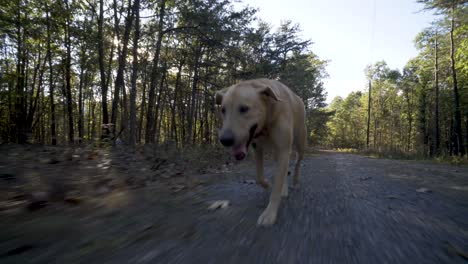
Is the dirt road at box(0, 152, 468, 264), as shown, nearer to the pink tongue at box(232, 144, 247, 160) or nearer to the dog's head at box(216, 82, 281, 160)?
the pink tongue at box(232, 144, 247, 160)

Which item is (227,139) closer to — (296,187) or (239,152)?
(239,152)

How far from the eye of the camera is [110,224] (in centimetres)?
190

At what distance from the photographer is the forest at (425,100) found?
21.0 meters

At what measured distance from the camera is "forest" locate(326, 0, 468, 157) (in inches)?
828

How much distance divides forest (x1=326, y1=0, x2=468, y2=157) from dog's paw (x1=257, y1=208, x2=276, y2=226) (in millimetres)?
19939

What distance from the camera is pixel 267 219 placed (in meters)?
2.00

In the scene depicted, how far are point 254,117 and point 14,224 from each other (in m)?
2.11

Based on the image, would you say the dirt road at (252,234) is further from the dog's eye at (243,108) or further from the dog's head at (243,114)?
the dog's eye at (243,108)

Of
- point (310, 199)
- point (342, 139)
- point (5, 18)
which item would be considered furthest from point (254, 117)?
point (342, 139)

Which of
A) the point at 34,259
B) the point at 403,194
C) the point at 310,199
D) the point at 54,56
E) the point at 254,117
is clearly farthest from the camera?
the point at 54,56

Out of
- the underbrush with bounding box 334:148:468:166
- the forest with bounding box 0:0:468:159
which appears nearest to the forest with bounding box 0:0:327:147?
the forest with bounding box 0:0:468:159

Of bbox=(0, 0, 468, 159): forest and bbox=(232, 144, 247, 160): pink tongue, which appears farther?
bbox=(0, 0, 468, 159): forest

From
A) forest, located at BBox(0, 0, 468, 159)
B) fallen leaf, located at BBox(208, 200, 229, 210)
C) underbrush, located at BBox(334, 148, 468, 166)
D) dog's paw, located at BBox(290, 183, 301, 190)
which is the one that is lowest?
underbrush, located at BBox(334, 148, 468, 166)

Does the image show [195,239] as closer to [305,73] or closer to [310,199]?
[310,199]
